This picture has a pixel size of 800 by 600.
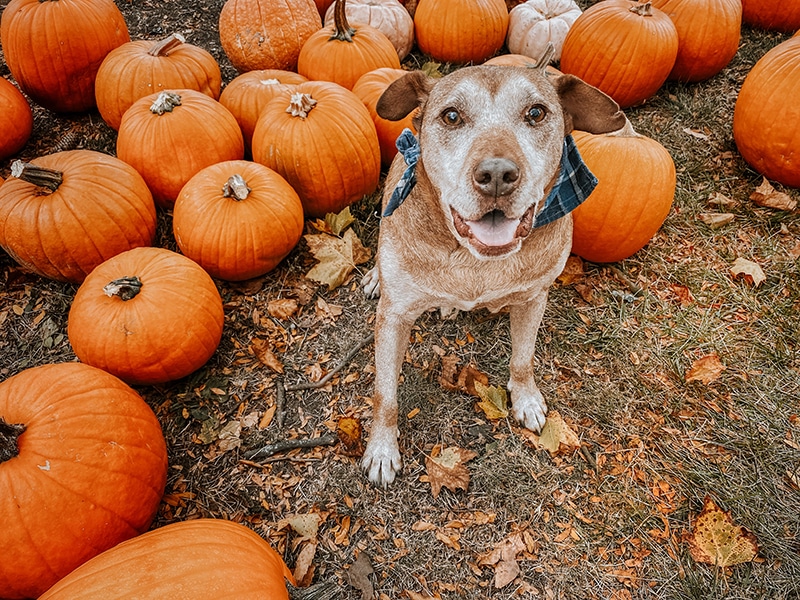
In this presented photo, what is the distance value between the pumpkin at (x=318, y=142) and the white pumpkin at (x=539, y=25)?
8.63ft

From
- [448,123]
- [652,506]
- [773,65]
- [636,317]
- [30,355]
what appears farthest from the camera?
[773,65]

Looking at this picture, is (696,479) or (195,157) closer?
(696,479)

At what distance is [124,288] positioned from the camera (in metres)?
2.94

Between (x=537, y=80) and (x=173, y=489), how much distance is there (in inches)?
118

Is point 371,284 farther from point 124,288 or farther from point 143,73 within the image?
point 143,73

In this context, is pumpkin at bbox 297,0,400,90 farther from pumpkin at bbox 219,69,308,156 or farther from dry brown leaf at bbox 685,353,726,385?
dry brown leaf at bbox 685,353,726,385

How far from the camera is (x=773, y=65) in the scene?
4.13 m

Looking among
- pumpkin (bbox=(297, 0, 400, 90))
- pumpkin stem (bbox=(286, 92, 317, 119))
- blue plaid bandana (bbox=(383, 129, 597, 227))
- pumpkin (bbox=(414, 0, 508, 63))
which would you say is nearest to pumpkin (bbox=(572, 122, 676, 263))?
blue plaid bandana (bbox=(383, 129, 597, 227))

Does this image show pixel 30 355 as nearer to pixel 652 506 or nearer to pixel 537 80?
pixel 537 80

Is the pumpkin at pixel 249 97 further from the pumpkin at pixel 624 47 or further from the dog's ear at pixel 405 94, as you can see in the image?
the pumpkin at pixel 624 47

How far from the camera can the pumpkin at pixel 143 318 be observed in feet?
9.64

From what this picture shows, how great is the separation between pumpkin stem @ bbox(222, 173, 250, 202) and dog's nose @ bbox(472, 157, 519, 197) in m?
2.01

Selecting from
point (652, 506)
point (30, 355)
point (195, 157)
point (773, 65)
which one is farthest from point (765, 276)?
point (30, 355)

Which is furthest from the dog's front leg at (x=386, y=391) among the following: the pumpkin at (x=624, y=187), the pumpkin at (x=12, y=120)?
the pumpkin at (x=12, y=120)
